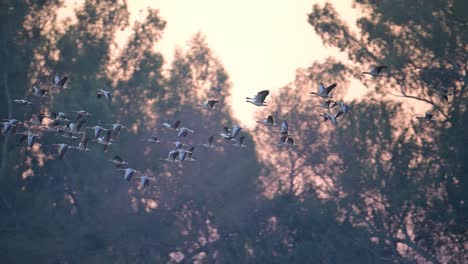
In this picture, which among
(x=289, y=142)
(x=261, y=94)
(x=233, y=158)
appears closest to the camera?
(x=261, y=94)

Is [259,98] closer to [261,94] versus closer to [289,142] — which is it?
[261,94]

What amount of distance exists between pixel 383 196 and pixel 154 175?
1151 cm

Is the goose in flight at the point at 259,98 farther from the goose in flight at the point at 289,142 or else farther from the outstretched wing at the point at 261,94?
the goose in flight at the point at 289,142

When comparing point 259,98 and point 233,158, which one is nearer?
point 259,98

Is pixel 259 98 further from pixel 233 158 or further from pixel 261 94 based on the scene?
pixel 233 158

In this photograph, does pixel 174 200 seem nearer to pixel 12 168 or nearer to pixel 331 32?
pixel 12 168

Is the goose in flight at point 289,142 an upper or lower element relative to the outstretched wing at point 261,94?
upper

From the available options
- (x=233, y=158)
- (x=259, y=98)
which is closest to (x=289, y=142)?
(x=259, y=98)

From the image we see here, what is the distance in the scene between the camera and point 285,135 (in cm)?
2116

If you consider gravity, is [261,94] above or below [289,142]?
below

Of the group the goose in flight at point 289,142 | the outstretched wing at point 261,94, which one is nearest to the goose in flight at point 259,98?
the outstretched wing at point 261,94

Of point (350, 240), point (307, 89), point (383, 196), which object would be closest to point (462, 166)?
point (383, 196)

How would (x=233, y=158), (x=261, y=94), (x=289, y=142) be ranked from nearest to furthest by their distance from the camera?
(x=261, y=94) < (x=289, y=142) < (x=233, y=158)

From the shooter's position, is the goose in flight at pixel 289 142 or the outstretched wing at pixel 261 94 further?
the goose in flight at pixel 289 142
